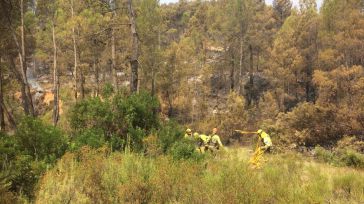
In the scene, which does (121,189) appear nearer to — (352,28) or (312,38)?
(352,28)

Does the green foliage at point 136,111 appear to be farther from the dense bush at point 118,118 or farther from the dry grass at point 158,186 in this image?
the dry grass at point 158,186

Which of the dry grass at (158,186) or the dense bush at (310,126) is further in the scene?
the dense bush at (310,126)

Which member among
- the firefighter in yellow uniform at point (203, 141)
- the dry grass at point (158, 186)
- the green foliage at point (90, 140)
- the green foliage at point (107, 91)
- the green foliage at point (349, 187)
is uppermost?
the green foliage at point (107, 91)

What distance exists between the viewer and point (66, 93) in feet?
115

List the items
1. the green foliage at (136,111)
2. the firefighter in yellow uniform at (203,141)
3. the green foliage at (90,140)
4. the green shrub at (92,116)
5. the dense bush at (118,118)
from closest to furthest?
the green foliage at (90,140) → the dense bush at (118,118) → the green shrub at (92,116) → the green foliage at (136,111) → the firefighter in yellow uniform at (203,141)

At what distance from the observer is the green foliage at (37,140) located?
7.72 metres

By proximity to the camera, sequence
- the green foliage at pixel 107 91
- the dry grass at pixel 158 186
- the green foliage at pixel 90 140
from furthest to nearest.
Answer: the green foliage at pixel 107 91
the green foliage at pixel 90 140
the dry grass at pixel 158 186

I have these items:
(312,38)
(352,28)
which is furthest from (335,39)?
(312,38)

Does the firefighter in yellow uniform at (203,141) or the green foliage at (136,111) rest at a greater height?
the green foliage at (136,111)

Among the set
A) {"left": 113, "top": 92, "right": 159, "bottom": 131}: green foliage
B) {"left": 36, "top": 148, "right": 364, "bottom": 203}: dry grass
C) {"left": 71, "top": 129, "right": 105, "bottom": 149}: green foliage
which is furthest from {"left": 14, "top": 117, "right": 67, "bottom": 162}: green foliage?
{"left": 113, "top": 92, "right": 159, "bottom": 131}: green foliage

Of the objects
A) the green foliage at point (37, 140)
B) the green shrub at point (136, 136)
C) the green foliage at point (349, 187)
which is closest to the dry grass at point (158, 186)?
the green foliage at point (349, 187)

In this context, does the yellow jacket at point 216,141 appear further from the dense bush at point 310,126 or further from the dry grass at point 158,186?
the dense bush at point 310,126

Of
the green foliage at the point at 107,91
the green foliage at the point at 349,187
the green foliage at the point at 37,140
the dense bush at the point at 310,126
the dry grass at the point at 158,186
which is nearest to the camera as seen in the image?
the dry grass at the point at 158,186

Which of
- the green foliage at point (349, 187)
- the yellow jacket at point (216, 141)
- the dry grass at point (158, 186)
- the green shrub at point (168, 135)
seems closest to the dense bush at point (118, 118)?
the green shrub at point (168, 135)
